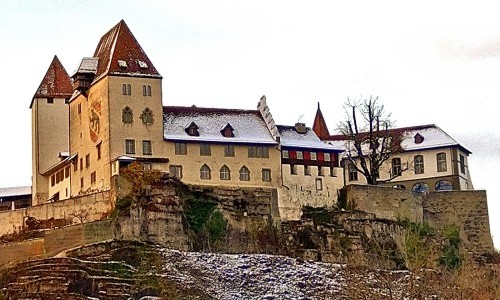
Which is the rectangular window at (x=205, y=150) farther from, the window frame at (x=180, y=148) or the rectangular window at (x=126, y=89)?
the rectangular window at (x=126, y=89)

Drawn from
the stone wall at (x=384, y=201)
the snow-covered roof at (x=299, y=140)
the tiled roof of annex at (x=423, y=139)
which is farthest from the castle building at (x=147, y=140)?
the tiled roof of annex at (x=423, y=139)

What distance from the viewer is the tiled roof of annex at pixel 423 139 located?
130500mm

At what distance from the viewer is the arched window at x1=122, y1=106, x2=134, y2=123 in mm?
114125

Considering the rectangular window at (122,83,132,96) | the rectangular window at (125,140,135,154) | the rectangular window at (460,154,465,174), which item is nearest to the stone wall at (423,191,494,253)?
the rectangular window at (460,154,465,174)

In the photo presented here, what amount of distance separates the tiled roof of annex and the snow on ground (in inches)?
920

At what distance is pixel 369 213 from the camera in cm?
11994

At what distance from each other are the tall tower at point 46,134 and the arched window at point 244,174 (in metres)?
14.4

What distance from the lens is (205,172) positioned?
381 feet

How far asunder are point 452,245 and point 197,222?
838 inches

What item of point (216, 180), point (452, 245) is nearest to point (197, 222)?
point (216, 180)

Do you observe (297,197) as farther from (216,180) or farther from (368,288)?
(368,288)

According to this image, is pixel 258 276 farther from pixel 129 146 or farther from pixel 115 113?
pixel 115 113

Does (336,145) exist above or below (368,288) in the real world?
above

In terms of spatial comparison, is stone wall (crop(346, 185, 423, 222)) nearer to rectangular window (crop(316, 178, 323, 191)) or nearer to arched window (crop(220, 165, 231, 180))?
rectangular window (crop(316, 178, 323, 191))
